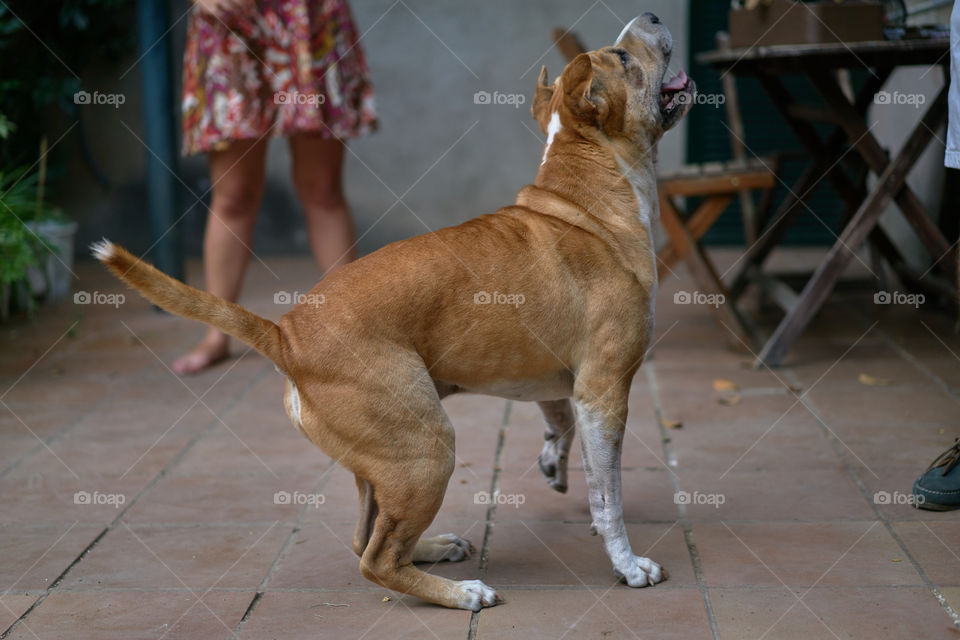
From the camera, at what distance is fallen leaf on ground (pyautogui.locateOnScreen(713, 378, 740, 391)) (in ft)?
13.6

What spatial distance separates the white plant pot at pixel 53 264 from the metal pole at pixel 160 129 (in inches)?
23.6

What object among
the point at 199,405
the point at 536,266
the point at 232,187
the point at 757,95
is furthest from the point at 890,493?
the point at 757,95

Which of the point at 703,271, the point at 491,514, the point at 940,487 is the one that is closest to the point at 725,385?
the point at 703,271

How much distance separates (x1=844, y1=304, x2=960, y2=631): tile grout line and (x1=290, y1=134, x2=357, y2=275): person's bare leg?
8.62 feet

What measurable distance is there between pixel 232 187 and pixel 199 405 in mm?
1066

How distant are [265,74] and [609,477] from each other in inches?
109

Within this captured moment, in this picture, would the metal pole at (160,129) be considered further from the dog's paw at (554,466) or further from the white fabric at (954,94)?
the white fabric at (954,94)

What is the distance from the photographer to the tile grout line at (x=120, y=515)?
248cm
